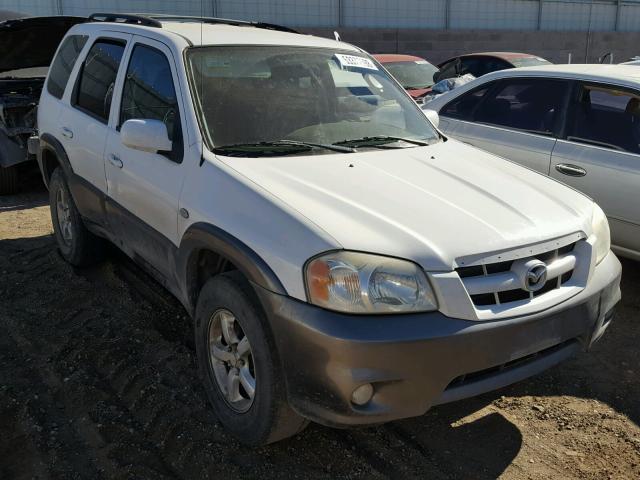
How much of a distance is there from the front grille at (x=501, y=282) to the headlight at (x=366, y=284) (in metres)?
0.20

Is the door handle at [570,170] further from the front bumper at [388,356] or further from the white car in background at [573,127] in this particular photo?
the front bumper at [388,356]

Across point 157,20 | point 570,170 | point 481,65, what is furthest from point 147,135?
point 481,65

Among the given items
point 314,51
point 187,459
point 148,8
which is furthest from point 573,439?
point 148,8

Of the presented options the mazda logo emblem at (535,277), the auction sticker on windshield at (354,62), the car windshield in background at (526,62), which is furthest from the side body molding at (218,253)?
the car windshield in background at (526,62)

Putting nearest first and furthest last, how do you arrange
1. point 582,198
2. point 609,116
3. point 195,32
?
point 582,198, point 195,32, point 609,116

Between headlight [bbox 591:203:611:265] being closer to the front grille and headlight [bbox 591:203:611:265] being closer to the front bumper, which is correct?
the front grille

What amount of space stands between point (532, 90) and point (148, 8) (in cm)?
1018

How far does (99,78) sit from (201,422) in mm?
2512

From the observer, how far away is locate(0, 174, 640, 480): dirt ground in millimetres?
2924

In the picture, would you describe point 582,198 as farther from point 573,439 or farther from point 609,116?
point 609,116

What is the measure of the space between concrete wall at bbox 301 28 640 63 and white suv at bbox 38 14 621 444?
40.6ft

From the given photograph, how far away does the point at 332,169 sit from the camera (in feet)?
10.5

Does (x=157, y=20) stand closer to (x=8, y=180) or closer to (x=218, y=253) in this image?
(x=218, y=253)

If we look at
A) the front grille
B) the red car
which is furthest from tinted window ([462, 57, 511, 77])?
the front grille
